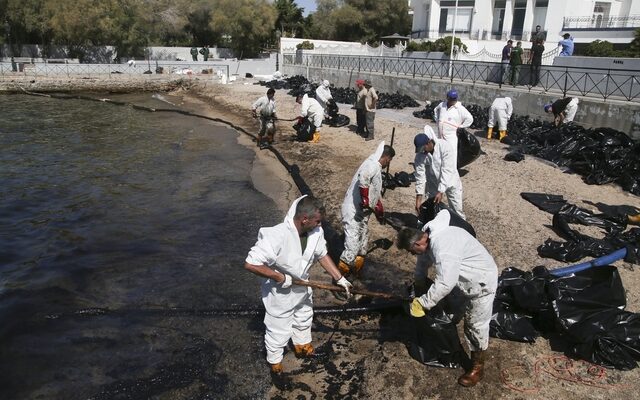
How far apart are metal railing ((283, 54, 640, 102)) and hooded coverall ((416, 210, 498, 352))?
452 inches

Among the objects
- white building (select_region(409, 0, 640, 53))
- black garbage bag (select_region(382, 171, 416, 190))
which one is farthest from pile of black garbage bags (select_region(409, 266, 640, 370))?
white building (select_region(409, 0, 640, 53))

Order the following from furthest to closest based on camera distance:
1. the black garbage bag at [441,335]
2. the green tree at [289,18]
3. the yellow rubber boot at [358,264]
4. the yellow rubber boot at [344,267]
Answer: the green tree at [289,18], the yellow rubber boot at [358,264], the yellow rubber boot at [344,267], the black garbage bag at [441,335]

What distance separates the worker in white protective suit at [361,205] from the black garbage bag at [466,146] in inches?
160

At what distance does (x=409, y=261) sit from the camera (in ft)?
23.9

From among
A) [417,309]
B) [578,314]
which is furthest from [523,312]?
[417,309]

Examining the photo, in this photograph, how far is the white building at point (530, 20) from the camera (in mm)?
31750

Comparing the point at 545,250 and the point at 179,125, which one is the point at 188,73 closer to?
the point at 179,125

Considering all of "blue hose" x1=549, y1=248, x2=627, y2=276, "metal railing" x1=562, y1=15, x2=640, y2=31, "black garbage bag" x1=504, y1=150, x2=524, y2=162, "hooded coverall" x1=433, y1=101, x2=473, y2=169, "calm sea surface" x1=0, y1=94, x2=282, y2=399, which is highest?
"metal railing" x1=562, y1=15, x2=640, y2=31

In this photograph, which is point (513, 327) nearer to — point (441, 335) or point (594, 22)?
point (441, 335)

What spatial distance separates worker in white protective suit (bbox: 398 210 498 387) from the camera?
4016 millimetres

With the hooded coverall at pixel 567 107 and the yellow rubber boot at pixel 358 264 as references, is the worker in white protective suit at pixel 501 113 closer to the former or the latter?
the hooded coverall at pixel 567 107

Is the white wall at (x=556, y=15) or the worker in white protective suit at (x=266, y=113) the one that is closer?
the worker in white protective suit at (x=266, y=113)

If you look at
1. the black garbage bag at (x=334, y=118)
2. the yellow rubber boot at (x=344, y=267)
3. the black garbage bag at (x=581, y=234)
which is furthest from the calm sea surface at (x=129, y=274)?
the black garbage bag at (x=581, y=234)

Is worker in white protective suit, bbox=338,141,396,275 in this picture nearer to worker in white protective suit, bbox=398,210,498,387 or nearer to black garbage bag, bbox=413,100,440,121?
worker in white protective suit, bbox=398,210,498,387
